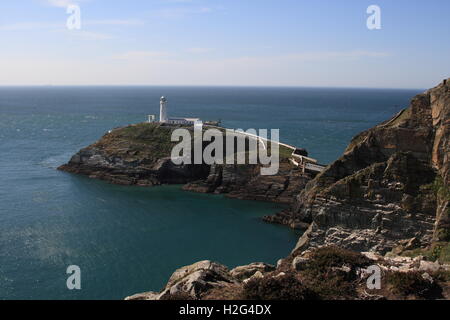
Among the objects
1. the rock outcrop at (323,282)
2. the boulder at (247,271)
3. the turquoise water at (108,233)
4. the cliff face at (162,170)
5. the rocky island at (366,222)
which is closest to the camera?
the rock outcrop at (323,282)

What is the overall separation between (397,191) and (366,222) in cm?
294

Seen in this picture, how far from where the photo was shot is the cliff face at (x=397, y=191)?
85.8 ft

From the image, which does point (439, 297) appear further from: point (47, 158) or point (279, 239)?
point (47, 158)

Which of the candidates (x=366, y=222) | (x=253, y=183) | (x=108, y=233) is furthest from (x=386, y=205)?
(x=253, y=183)

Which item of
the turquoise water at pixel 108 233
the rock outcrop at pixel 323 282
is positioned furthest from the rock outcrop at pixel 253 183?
the rock outcrop at pixel 323 282

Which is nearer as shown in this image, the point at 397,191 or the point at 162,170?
the point at 397,191

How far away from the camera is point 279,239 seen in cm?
3925

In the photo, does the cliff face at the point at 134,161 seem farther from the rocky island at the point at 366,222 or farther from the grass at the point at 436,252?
the grass at the point at 436,252

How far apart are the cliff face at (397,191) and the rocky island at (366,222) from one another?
6cm

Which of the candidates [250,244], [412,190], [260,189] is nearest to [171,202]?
[260,189]

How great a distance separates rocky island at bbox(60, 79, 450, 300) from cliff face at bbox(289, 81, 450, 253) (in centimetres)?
6

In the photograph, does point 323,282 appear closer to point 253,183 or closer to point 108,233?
point 108,233

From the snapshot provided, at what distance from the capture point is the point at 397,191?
27188 millimetres

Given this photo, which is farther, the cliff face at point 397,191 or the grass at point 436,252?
the cliff face at point 397,191
